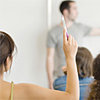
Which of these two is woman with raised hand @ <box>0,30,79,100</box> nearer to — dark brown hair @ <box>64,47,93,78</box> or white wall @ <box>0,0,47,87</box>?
dark brown hair @ <box>64,47,93,78</box>

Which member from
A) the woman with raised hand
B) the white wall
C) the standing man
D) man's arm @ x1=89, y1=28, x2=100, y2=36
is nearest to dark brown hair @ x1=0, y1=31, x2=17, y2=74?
the woman with raised hand

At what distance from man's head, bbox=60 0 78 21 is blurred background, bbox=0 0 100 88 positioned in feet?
0.18

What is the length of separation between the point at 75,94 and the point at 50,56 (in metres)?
1.67

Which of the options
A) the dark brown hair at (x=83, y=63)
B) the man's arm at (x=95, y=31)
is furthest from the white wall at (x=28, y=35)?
the dark brown hair at (x=83, y=63)

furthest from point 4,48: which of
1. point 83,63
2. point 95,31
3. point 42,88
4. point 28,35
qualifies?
point 95,31

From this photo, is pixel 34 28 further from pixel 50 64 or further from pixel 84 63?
pixel 84 63

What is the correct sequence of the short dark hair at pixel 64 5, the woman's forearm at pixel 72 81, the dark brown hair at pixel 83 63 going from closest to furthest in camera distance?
the woman's forearm at pixel 72 81, the dark brown hair at pixel 83 63, the short dark hair at pixel 64 5

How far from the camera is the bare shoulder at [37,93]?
2.99 feet

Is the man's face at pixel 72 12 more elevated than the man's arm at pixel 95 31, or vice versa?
the man's face at pixel 72 12

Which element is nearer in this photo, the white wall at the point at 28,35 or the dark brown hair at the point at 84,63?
the dark brown hair at the point at 84,63

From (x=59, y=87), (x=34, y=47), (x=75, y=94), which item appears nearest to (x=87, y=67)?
(x=59, y=87)

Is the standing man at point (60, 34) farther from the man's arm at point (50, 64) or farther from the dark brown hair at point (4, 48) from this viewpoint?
the dark brown hair at point (4, 48)

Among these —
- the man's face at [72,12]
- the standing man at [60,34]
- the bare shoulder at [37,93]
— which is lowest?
the bare shoulder at [37,93]

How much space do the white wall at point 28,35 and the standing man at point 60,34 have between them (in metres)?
0.13
